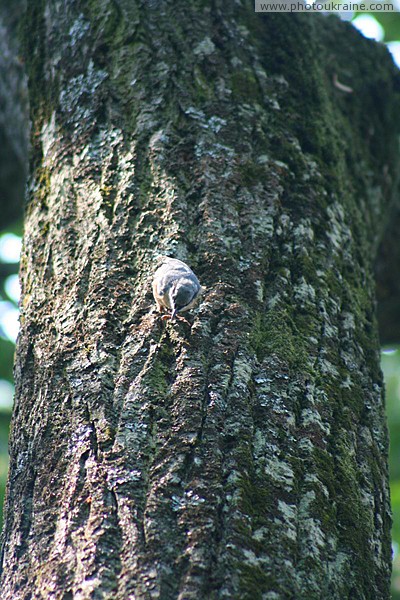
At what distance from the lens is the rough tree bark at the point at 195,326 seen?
1524 millimetres

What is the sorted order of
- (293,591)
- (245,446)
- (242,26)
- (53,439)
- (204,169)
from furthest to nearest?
(242,26)
(204,169)
(53,439)
(245,446)
(293,591)

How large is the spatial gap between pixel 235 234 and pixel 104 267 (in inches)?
15.3

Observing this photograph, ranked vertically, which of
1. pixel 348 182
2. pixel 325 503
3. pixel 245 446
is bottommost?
pixel 325 503

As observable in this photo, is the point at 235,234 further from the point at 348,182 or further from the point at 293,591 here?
the point at 293,591

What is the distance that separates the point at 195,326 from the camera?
1.86 metres

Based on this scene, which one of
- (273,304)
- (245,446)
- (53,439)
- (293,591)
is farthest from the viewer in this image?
(273,304)

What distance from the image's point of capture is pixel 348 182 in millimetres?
2494

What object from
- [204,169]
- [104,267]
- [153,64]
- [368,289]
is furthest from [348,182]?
[104,267]

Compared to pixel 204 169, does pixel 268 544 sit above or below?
below

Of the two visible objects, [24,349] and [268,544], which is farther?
[24,349]

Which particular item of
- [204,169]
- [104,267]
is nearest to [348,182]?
[204,169]

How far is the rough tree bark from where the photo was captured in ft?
5.00

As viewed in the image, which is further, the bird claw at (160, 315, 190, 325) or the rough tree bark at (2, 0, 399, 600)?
the bird claw at (160, 315, 190, 325)

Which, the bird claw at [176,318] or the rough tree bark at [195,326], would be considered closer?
the rough tree bark at [195,326]
